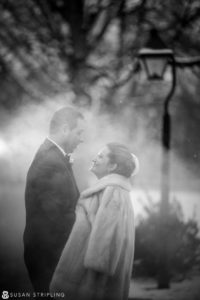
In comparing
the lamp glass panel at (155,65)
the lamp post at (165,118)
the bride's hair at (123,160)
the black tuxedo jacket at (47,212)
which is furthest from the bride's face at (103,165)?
the lamp glass panel at (155,65)

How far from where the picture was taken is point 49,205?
2580 mm

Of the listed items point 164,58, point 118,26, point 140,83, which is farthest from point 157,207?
point 118,26

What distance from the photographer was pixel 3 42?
17.0 feet

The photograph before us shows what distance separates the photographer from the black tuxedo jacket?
2584 millimetres

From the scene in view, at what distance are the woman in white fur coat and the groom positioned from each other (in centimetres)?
7

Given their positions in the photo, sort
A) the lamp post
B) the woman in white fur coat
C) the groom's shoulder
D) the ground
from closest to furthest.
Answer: the woman in white fur coat
the groom's shoulder
the ground
the lamp post

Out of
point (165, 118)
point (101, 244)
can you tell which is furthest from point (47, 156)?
point (165, 118)

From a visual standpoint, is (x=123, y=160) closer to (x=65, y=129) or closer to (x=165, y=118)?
(x=65, y=129)

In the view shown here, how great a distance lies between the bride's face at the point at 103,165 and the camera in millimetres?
2695

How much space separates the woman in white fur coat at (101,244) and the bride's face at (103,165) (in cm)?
3

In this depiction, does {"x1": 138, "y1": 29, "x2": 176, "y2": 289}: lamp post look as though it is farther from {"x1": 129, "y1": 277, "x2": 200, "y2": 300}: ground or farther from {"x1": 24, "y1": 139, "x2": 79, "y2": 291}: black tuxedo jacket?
{"x1": 24, "y1": 139, "x2": 79, "y2": 291}: black tuxedo jacket

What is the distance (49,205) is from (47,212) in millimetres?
46

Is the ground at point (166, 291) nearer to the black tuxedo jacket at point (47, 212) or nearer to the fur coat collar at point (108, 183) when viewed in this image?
Result: the black tuxedo jacket at point (47, 212)

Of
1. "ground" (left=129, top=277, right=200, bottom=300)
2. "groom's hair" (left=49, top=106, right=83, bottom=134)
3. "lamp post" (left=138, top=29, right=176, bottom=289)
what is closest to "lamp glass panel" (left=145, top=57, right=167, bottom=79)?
"lamp post" (left=138, top=29, right=176, bottom=289)
